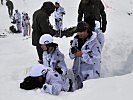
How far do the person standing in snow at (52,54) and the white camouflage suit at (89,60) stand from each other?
0.24 metres

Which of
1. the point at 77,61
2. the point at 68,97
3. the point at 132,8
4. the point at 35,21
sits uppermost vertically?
the point at 132,8

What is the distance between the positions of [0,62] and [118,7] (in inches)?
562

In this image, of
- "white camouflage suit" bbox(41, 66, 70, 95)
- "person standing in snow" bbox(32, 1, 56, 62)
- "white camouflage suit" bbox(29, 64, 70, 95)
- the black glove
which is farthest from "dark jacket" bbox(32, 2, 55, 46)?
"white camouflage suit" bbox(29, 64, 70, 95)

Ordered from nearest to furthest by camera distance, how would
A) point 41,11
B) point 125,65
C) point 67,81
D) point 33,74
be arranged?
1. point 33,74
2. point 67,81
3. point 41,11
4. point 125,65

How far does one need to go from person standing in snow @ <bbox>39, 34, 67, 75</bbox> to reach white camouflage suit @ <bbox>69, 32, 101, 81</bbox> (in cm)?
24

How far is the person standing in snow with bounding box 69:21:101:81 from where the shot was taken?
224 inches

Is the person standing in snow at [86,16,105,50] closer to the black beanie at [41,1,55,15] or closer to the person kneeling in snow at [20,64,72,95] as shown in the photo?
the black beanie at [41,1,55,15]

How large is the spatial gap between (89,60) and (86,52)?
0.14 m

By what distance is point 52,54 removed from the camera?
19.5 feet

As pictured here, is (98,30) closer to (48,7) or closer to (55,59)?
(55,59)

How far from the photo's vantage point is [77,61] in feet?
19.8

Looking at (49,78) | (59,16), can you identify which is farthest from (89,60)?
(59,16)

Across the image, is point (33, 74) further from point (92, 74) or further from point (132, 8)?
point (132, 8)

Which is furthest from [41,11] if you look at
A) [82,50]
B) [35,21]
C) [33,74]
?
[33,74]
